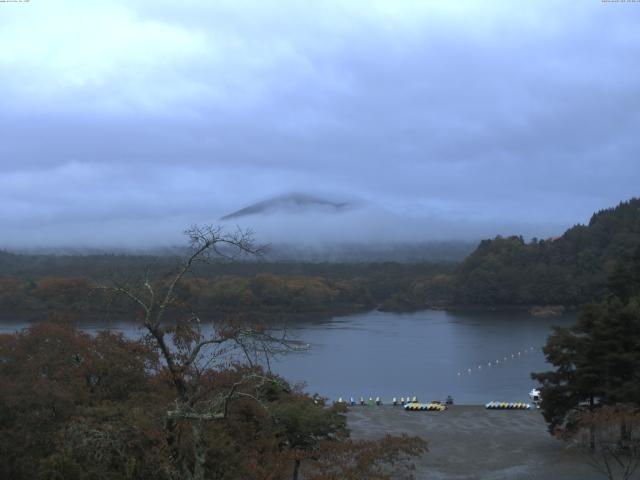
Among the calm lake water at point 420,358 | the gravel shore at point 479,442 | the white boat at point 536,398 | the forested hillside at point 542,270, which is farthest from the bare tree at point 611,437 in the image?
the forested hillside at point 542,270

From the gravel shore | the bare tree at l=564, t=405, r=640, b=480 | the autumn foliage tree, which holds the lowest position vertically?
the gravel shore

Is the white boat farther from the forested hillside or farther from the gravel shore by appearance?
→ the forested hillside

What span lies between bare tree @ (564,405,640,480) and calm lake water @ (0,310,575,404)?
24.5 feet

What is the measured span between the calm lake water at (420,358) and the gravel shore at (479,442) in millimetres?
3105

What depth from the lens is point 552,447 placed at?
13.6 m

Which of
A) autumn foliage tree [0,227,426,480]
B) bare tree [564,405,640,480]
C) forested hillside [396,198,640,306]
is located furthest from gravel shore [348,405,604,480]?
forested hillside [396,198,640,306]

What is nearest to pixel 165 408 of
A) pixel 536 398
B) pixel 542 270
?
pixel 536 398

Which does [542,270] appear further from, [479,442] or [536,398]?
[479,442]

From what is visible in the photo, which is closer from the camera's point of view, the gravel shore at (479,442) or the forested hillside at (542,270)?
the gravel shore at (479,442)

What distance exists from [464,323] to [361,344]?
478 inches

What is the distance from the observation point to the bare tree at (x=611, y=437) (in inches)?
401

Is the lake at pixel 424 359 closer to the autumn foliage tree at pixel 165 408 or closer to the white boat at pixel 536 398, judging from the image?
the white boat at pixel 536 398

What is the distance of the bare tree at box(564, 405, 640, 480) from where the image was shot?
33.4ft

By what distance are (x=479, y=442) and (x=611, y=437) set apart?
353cm
